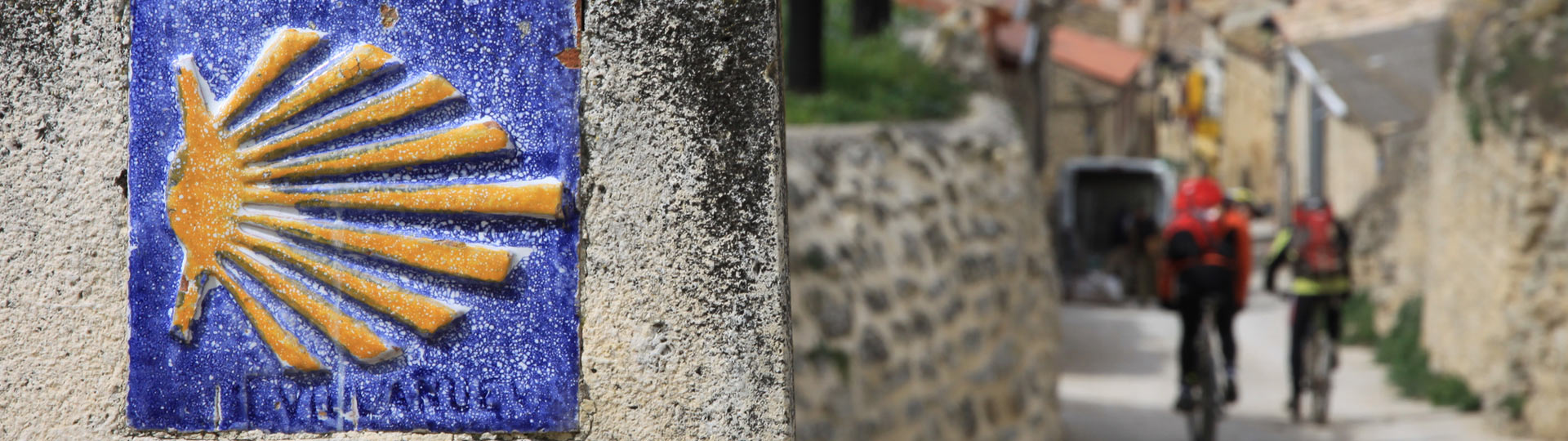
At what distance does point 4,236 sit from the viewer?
183 centimetres

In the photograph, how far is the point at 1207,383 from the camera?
602cm

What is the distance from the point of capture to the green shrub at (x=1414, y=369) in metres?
7.42

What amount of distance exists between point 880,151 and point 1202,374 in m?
1.89

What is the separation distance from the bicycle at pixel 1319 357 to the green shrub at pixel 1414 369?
913 mm

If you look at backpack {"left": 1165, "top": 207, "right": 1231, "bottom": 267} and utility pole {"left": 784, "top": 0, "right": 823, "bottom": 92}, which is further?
utility pole {"left": 784, "top": 0, "right": 823, "bottom": 92}

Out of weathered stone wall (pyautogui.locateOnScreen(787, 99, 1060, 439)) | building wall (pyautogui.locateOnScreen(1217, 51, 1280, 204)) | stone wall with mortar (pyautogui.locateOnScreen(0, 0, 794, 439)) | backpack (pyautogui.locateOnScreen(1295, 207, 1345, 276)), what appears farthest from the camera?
building wall (pyautogui.locateOnScreen(1217, 51, 1280, 204))

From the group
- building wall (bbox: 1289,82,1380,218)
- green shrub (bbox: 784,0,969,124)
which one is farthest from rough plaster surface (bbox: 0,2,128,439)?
building wall (bbox: 1289,82,1380,218)

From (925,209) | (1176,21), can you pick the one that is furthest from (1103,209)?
(1176,21)

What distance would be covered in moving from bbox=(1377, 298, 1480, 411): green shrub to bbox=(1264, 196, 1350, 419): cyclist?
94 centimetres

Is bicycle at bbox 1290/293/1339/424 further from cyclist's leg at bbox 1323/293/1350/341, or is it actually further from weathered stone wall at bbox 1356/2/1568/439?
weathered stone wall at bbox 1356/2/1568/439

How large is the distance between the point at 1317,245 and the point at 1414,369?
1.98 m

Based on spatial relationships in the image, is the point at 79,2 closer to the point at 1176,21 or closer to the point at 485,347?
the point at 485,347

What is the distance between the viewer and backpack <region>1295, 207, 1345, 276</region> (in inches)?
271

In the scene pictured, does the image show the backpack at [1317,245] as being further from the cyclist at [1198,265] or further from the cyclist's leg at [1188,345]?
the cyclist's leg at [1188,345]
